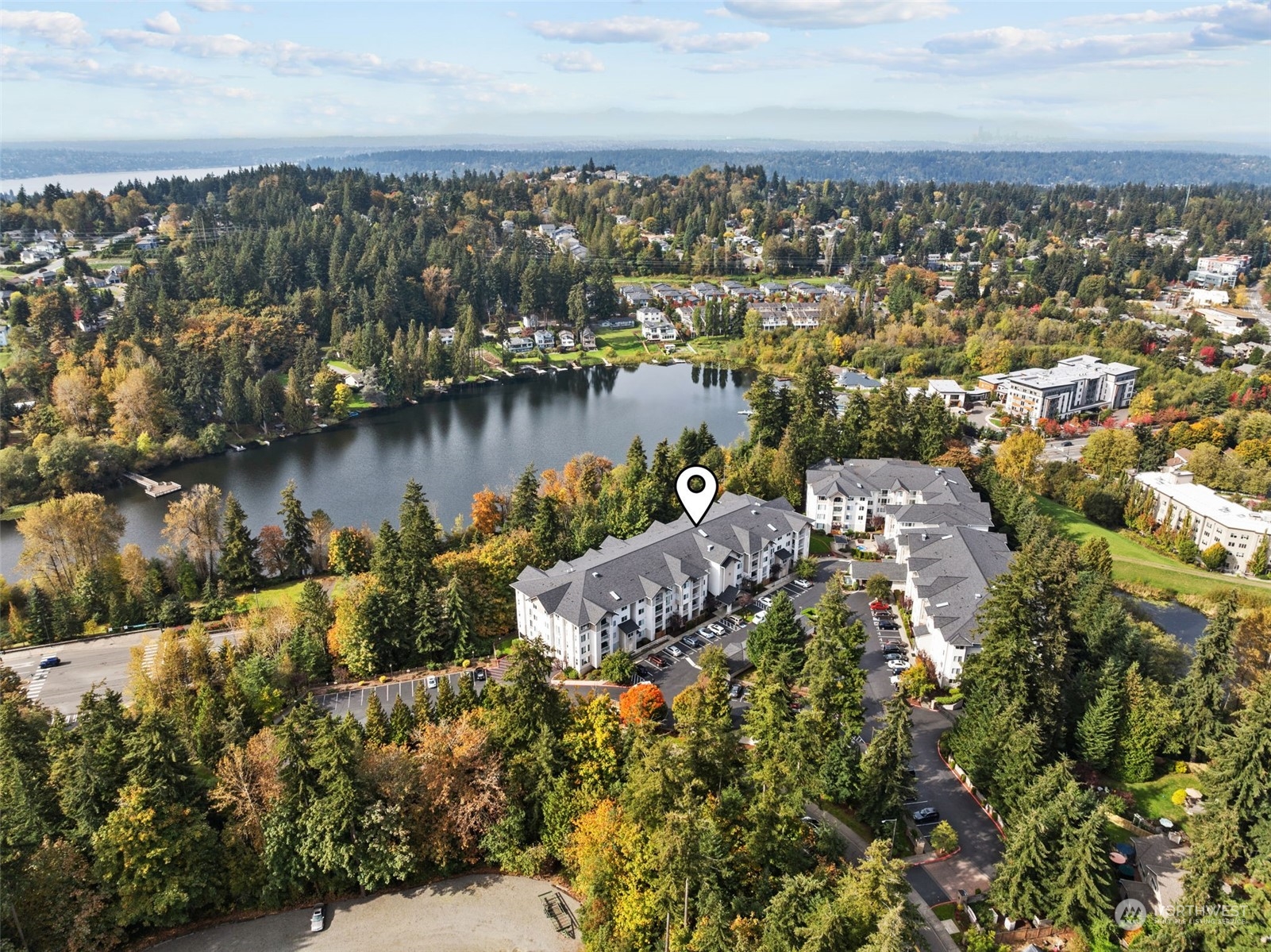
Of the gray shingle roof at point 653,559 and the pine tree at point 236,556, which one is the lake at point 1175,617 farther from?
the pine tree at point 236,556

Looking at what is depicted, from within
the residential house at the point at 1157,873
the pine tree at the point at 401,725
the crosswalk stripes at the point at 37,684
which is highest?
the pine tree at the point at 401,725

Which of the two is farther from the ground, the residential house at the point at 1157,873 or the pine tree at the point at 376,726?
the pine tree at the point at 376,726

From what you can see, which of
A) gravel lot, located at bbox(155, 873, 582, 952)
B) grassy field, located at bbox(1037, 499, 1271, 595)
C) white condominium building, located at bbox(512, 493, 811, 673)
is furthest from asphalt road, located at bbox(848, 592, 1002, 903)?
grassy field, located at bbox(1037, 499, 1271, 595)

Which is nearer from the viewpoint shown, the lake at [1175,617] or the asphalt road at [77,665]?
the asphalt road at [77,665]

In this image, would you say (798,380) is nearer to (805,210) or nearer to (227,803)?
(227,803)

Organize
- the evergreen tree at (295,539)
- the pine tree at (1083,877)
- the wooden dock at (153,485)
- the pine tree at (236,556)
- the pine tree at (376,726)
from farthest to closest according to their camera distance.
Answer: the wooden dock at (153,485)
the evergreen tree at (295,539)
the pine tree at (236,556)
the pine tree at (376,726)
the pine tree at (1083,877)

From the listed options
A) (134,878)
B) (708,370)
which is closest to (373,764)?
(134,878)

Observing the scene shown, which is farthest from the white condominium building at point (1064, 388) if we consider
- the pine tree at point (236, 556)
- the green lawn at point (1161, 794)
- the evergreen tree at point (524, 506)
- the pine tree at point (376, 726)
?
the pine tree at point (376, 726)
